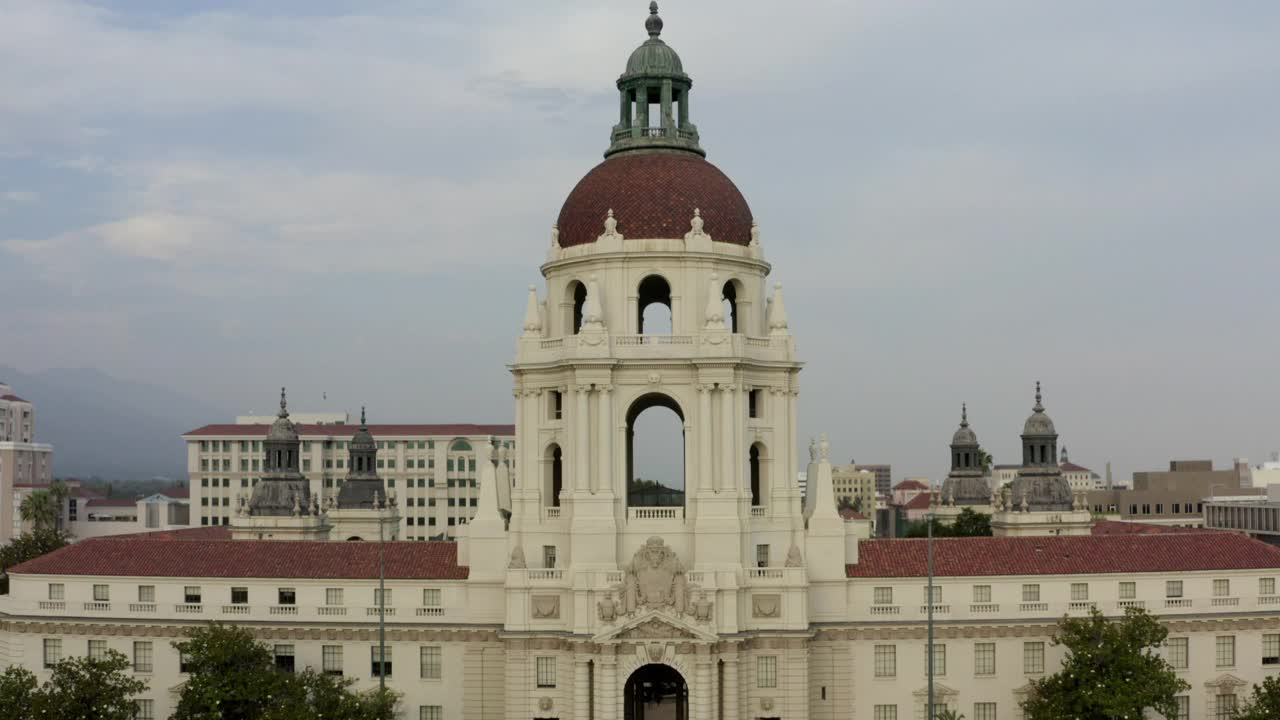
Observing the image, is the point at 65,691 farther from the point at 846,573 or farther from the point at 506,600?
the point at 846,573

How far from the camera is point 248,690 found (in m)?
78.6

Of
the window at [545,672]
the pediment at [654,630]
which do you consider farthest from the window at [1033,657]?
the window at [545,672]

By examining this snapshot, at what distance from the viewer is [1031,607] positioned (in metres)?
84.5

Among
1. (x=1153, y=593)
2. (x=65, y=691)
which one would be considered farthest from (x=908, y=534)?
(x=65, y=691)

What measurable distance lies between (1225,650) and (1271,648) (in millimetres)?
2917

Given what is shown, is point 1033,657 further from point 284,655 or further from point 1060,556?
point 284,655

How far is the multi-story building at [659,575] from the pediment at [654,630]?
0.40ft

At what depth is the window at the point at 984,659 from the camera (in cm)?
8412

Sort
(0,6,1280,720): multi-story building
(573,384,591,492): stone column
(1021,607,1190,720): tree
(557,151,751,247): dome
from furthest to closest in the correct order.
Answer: (557,151,751,247): dome < (573,384,591,492): stone column < (0,6,1280,720): multi-story building < (1021,607,1190,720): tree

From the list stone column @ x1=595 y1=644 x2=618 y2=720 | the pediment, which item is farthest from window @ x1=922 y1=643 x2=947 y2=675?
stone column @ x1=595 y1=644 x2=618 y2=720

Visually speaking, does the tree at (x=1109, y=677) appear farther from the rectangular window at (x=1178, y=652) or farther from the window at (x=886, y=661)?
the window at (x=886, y=661)

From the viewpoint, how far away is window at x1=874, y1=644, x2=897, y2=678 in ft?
275

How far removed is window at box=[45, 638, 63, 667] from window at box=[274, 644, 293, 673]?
1266 centimetres

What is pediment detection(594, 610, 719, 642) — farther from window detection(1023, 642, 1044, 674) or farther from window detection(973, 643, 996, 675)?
window detection(1023, 642, 1044, 674)
